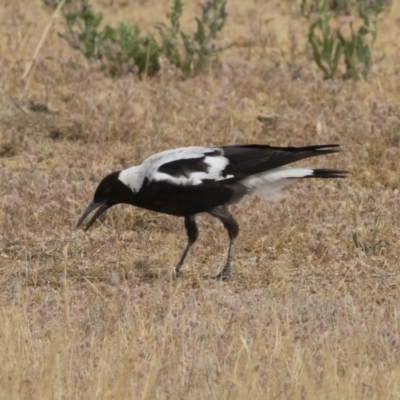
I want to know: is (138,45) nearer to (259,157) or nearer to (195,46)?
(195,46)

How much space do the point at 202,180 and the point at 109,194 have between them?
1.97 feet

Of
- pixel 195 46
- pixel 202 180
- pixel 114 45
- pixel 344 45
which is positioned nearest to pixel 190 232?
pixel 202 180

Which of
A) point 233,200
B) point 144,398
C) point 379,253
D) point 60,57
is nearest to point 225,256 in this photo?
point 233,200

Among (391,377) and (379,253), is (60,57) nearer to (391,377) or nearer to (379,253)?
(379,253)

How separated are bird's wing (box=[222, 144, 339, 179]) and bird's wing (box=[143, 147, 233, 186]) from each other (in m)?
0.05

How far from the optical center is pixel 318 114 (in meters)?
10.1

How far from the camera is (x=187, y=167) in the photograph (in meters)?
7.12

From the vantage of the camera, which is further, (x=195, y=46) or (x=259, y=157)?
(x=195, y=46)

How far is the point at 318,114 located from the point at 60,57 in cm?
287

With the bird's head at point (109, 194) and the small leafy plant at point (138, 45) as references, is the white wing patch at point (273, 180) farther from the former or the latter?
the small leafy plant at point (138, 45)

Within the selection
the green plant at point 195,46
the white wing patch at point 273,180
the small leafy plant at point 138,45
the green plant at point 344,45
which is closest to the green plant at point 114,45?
the small leafy plant at point 138,45

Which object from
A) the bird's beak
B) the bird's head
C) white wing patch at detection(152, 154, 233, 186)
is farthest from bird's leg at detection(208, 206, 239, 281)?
the bird's beak

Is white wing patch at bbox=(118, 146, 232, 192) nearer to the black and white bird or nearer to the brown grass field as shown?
the black and white bird

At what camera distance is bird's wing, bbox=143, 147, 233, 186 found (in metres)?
7.08
